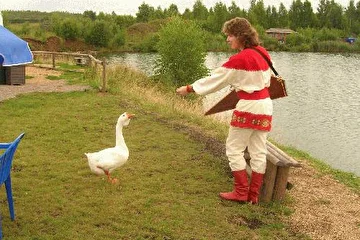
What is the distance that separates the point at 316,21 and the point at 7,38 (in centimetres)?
11064

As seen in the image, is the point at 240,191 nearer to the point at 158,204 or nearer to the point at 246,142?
the point at 246,142

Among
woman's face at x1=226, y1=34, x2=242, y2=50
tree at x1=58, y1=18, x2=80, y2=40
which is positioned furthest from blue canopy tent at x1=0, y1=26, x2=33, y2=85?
tree at x1=58, y1=18, x2=80, y2=40

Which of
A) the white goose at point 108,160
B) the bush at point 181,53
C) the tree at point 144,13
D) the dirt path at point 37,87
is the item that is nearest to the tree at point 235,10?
the tree at point 144,13

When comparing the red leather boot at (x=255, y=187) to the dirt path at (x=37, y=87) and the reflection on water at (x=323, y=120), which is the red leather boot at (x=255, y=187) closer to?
the reflection on water at (x=323, y=120)

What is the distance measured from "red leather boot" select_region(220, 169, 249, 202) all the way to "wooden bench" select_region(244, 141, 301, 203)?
292 millimetres

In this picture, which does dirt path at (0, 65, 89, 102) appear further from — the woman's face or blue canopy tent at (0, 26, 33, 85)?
the woman's face

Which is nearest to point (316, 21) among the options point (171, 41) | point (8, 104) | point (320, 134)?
point (171, 41)

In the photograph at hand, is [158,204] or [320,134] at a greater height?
[158,204]

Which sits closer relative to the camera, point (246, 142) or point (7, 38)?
point (7, 38)

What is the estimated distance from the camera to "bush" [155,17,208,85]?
85.7 ft

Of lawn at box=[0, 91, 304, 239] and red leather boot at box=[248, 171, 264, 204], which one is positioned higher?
red leather boot at box=[248, 171, 264, 204]

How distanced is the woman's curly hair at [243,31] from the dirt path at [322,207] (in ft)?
7.37

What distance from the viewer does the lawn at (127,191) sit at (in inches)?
199

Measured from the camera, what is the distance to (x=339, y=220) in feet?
19.2
